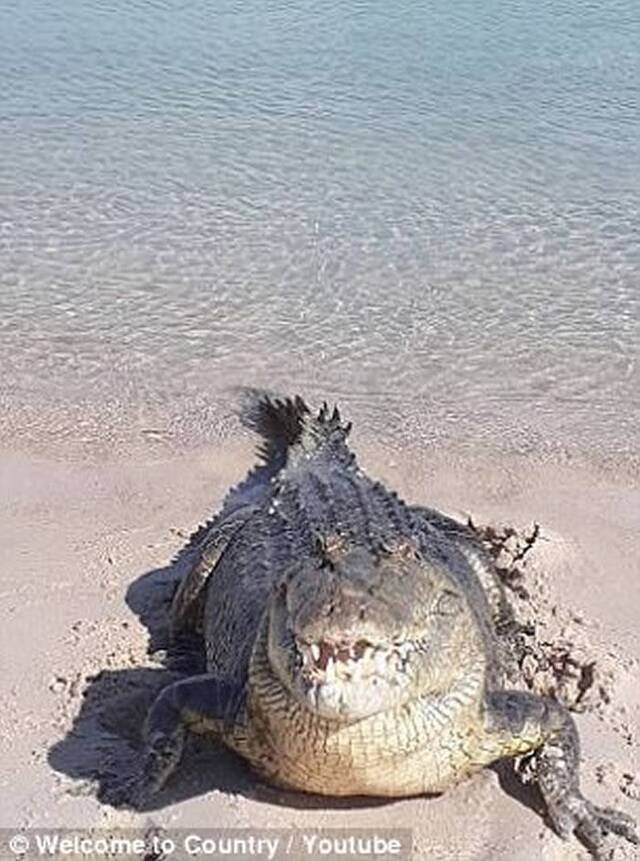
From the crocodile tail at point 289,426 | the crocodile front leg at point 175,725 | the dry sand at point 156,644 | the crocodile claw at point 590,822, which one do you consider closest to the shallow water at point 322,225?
the crocodile tail at point 289,426

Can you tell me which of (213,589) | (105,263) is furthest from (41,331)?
(213,589)

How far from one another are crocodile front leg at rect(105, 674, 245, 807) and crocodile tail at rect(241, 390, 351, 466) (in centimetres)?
169

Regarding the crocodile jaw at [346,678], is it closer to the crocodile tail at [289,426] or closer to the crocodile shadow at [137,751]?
the crocodile shadow at [137,751]

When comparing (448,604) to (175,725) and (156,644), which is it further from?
(156,644)

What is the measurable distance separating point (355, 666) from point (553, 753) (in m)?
1.04

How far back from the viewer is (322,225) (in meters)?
9.26

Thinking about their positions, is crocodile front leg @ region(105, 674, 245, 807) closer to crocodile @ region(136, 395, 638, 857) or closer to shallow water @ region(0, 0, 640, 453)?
crocodile @ region(136, 395, 638, 857)

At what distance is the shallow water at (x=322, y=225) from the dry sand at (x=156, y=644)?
1.65 ft

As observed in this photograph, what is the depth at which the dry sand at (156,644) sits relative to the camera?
12.6 ft

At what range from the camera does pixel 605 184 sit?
392 inches

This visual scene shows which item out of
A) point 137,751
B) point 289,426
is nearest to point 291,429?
point 289,426

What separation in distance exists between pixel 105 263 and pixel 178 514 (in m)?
3.22

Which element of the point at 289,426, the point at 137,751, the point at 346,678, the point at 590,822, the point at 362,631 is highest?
the point at 362,631

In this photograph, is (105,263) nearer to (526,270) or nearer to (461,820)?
(526,270)
